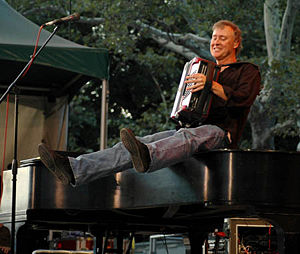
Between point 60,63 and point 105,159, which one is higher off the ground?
point 60,63

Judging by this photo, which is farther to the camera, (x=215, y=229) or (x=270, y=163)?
(x=215, y=229)

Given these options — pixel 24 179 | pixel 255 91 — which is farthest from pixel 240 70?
pixel 24 179

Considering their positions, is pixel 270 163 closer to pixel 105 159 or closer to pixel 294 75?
pixel 105 159

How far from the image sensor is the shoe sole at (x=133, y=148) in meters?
4.61

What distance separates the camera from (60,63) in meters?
8.66

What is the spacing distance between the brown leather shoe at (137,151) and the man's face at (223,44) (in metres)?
1.12

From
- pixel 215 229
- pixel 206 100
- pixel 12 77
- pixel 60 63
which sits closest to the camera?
pixel 206 100

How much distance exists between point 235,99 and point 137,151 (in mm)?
845

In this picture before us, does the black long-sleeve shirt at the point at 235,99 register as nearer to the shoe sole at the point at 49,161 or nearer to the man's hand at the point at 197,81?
the man's hand at the point at 197,81

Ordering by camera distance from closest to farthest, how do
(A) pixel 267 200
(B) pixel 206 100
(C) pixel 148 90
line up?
(A) pixel 267 200 → (B) pixel 206 100 → (C) pixel 148 90

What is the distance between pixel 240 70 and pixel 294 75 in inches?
394

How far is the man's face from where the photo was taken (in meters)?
5.32

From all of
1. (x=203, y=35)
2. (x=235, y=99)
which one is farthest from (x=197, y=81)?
(x=203, y=35)

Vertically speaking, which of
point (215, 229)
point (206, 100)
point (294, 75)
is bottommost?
point (215, 229)
